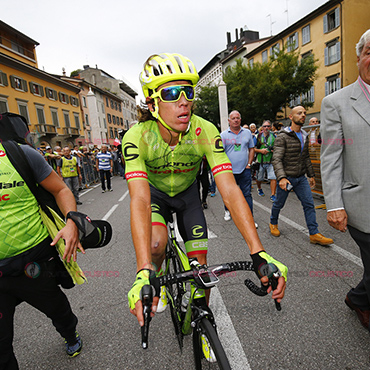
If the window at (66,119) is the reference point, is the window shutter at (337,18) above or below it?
above

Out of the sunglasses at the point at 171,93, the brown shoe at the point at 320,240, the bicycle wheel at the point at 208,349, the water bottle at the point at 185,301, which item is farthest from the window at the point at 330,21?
the bicycle wheel at the point at 208,349

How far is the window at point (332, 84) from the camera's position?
27859 millimetres

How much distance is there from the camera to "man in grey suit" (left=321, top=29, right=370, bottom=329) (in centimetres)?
194

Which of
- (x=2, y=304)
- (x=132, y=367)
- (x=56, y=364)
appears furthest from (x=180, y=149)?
(x=56, y=364)

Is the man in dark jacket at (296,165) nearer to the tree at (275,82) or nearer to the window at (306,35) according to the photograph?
the tree at (275,82)

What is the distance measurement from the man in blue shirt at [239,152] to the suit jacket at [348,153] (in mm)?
3294

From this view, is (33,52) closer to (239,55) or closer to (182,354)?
(239,55)

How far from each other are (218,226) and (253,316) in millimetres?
3183

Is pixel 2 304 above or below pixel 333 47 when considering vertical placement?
below

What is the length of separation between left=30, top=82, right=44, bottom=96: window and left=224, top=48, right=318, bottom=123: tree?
908 inches

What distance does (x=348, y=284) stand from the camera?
3.12 metres

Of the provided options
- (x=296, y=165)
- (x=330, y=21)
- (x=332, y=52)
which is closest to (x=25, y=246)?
(x=296, y=165)

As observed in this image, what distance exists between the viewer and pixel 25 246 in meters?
1.88

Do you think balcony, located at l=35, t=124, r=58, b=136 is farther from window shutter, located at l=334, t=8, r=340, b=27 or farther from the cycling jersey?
window shutter, located at l=334, t=8, r=340, b=27
